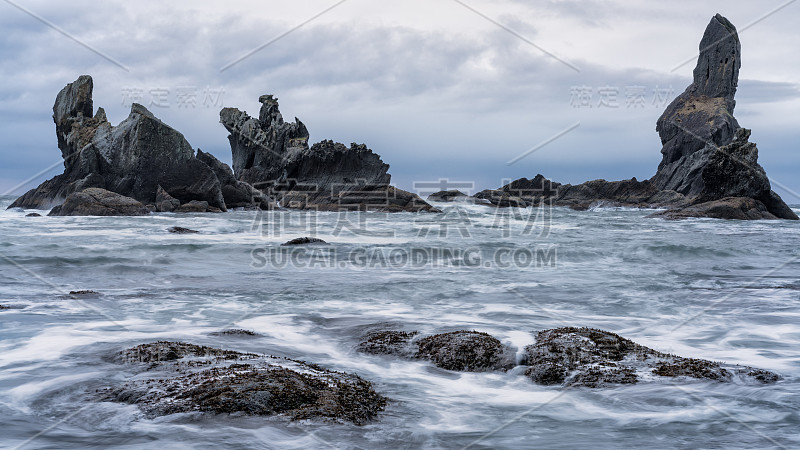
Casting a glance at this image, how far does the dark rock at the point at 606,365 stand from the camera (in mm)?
5160

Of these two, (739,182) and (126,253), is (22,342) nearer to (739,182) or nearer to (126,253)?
(126,253)

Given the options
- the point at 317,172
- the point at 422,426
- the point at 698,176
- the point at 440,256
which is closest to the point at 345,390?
the point at 422,426

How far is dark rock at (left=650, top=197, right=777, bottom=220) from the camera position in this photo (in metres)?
34.8

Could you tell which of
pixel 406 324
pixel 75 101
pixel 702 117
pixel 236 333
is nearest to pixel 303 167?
pixel 75 101

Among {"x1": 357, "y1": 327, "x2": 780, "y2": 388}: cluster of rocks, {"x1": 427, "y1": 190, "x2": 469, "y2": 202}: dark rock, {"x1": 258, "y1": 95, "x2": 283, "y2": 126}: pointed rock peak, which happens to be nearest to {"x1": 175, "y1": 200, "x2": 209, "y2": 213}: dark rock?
{"x1": 357, "y1": 327, "x2": 780, "y2": 388}: cluster of rocks

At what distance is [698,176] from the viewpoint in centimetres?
6369

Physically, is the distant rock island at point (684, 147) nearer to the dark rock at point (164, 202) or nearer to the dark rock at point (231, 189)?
the dark rock at point (231, 189)

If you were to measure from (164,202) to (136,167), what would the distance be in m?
2.41

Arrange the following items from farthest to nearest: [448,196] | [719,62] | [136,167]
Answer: [719,62] → [448,196] → [136,167]

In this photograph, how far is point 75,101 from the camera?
127 ft

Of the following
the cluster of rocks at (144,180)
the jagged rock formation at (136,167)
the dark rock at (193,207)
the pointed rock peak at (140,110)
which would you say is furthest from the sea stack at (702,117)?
the pointed rock peak at (140,110)

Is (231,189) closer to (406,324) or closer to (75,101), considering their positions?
(75,101)

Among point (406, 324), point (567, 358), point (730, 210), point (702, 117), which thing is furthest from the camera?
point (702, 117)

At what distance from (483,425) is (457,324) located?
3347mm
